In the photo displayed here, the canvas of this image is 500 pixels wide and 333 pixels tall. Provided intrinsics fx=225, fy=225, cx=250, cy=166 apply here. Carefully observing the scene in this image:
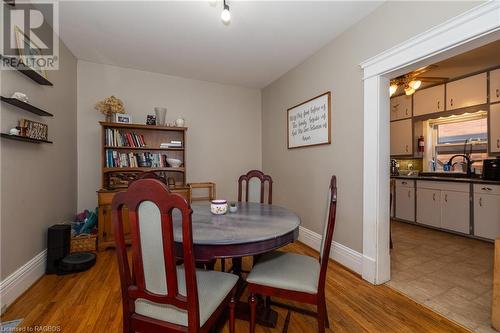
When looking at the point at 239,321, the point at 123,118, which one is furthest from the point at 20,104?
the point at 239,321

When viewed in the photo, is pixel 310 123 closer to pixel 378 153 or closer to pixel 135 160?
pixel 378 153

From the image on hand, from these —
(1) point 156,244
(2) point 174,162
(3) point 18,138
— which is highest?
(3) point 18,138

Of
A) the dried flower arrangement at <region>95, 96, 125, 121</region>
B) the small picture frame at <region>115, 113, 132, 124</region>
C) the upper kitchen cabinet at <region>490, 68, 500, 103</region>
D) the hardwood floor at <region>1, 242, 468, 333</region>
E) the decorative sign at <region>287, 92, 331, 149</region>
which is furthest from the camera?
the upper kitchen cabinet at <region>490, 68, 500, 103</region>

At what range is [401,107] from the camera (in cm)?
441

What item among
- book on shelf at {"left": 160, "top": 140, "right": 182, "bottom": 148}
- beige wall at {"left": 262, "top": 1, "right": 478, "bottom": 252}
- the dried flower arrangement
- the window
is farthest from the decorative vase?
the window

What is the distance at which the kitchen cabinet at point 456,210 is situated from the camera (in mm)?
3236

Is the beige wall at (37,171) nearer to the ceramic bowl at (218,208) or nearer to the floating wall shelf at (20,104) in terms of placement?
the floating wall shelf at (20,104)

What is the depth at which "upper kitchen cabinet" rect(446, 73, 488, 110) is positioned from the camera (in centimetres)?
327

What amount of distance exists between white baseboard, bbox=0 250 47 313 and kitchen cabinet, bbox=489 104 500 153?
18.4 feet

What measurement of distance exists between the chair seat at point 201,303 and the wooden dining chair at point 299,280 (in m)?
0.18

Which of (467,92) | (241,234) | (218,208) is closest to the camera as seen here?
(241,234)

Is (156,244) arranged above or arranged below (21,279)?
→ above

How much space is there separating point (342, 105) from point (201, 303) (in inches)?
88.0

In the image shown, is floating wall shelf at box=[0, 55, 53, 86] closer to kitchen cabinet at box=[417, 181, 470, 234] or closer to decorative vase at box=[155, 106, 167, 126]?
decorative vase at box=[155, 106, 167, 126]
